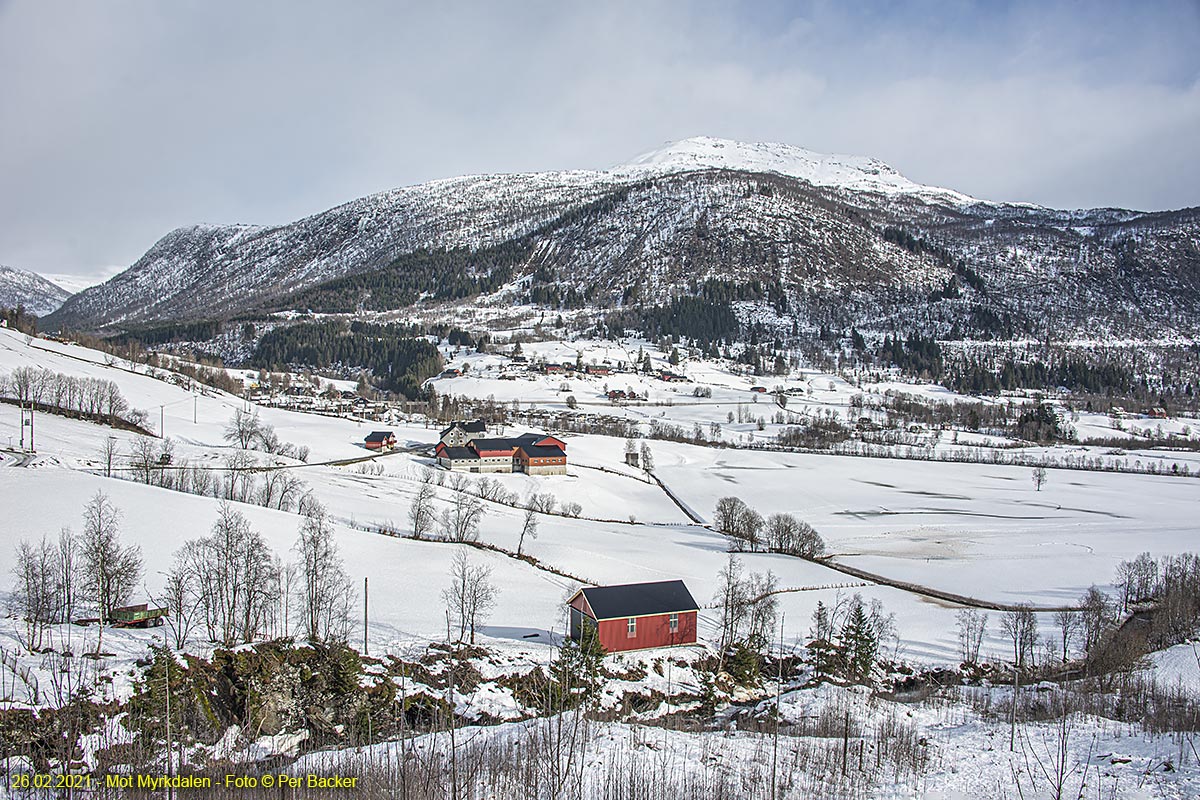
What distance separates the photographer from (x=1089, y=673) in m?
25.9

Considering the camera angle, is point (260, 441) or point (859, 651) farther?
point (260, 441)

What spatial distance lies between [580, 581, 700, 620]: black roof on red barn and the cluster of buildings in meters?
42.0

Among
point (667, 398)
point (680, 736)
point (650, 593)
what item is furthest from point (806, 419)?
point (680, 736)

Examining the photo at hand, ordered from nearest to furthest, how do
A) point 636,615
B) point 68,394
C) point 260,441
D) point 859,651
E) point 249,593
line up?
point 249,593, point 859,651, point 636,615, point 260,441, point 68,394

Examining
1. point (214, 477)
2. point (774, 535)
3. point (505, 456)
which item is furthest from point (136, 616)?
point (505, 456)

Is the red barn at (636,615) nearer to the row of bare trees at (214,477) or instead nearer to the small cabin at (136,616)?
the small cabin at (136,616)

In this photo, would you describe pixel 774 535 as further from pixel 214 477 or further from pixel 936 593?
pixel 214 477

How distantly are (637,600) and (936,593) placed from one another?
→ 68.0ft

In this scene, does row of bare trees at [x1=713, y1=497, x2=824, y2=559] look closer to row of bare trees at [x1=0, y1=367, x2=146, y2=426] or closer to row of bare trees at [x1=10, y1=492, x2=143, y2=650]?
row of bare trees at [x1=10, y1=492, x2=143, y2=650]

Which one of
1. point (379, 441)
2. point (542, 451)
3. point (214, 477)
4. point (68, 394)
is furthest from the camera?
point (379, 441)

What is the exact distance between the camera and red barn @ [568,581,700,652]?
28.9 metres

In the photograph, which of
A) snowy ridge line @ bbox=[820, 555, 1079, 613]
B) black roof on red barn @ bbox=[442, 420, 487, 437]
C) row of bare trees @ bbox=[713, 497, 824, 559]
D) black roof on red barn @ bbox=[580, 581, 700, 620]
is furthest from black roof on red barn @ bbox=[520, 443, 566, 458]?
black roof on red barn @ bbox=[580, 581, 700, 620]

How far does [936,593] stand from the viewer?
40.3 m

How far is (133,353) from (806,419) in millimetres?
121898
